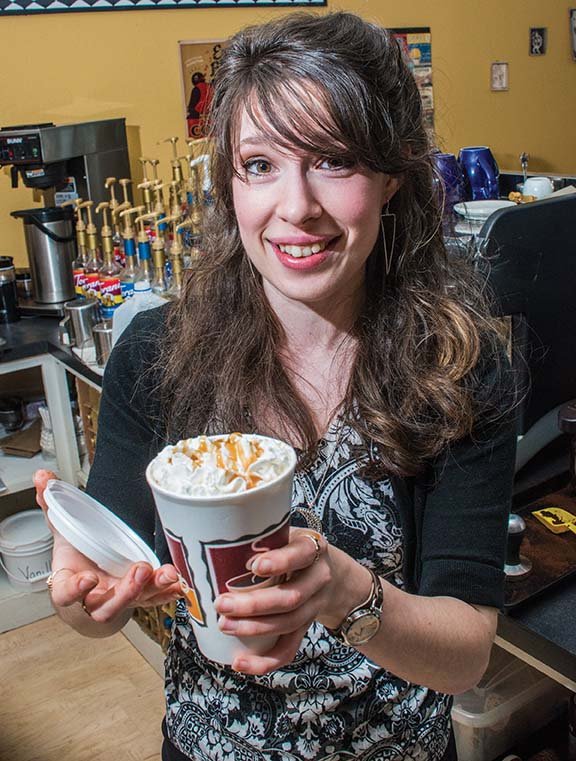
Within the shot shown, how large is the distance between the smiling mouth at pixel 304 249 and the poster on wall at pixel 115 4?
2.46 m

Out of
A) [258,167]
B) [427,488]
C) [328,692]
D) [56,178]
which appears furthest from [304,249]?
[56,178]

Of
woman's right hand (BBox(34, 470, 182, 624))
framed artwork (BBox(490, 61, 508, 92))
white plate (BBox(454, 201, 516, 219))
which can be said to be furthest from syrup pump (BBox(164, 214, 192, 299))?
framed artwork (BBox(490, 61, 508, 92))

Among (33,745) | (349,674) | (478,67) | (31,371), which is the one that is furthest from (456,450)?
(478,67)

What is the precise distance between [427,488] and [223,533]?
1.38 ft

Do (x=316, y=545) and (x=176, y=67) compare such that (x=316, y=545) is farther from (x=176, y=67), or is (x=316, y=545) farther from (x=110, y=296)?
(x=176, y=67)

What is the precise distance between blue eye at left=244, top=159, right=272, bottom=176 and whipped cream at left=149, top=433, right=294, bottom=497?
1.20 ft

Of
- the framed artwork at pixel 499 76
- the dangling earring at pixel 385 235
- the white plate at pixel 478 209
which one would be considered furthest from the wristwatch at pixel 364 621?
the framed artwork at pixel 499 76

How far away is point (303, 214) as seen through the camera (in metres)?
0.90

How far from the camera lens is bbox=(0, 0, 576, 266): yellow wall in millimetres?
2969

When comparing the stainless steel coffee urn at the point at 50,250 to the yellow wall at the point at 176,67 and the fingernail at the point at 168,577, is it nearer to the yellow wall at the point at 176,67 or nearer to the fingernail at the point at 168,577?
the yellow wall at the point at 176,67

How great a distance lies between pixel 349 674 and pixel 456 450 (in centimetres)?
31

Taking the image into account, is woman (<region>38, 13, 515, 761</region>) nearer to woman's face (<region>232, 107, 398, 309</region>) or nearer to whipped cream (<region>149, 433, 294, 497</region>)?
woman's face (<region>232, 107, 398, 309</region>)

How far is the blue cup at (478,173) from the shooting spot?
9.04ft

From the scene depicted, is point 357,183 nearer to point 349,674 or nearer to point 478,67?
point 349,674
